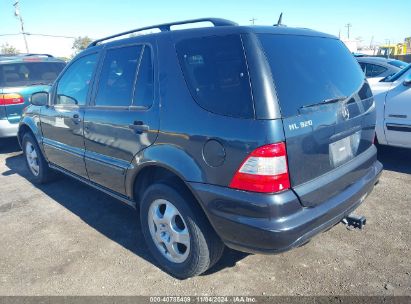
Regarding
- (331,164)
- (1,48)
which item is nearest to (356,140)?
(331,164)

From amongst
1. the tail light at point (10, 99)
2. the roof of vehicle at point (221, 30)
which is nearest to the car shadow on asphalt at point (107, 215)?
the tail light at point (10, 99)

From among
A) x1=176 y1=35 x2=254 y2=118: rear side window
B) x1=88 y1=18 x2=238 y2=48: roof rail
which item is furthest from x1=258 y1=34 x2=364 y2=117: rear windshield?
x1=88 y1=18 x2=238 y2=48: roof rail

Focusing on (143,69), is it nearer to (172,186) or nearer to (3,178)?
(172,186)

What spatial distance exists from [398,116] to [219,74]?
3.54 meters

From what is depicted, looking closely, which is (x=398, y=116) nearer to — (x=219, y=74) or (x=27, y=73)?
(x=219, y=74)

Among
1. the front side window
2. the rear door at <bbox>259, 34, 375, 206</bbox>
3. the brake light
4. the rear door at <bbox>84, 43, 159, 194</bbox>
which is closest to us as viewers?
the brake light

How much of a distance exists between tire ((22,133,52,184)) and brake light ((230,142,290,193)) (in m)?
3.65

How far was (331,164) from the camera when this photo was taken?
2.39 m

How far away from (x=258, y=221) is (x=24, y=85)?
19.8 ft

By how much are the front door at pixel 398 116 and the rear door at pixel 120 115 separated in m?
3.66

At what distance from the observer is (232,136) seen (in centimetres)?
208

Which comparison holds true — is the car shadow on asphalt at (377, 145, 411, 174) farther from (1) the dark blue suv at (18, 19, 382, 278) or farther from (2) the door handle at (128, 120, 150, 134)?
(2) the door handle at (128, 120, 150, 134)

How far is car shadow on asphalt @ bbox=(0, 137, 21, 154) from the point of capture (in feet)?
23.7

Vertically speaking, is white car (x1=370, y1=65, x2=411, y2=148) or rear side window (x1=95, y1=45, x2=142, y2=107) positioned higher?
rear side window (x1=95, y1=45, x2=142, y2=107)
